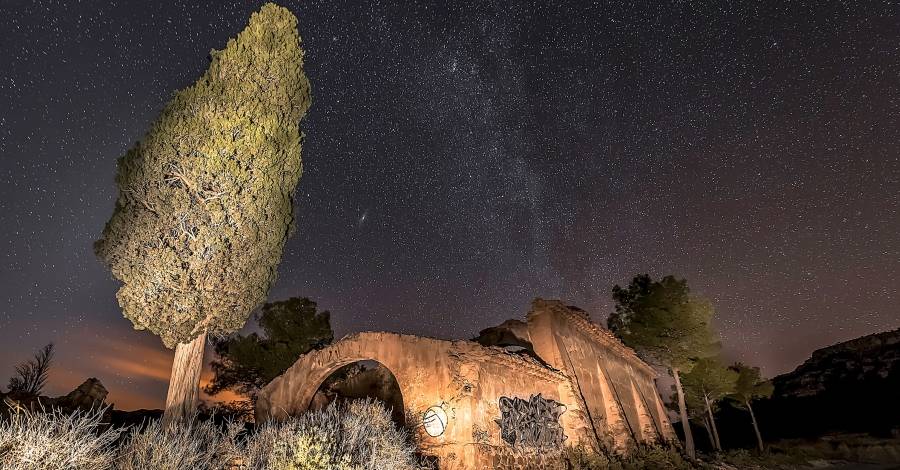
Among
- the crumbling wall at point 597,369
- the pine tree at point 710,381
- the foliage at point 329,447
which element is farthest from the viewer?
the pine tree at point 710,381

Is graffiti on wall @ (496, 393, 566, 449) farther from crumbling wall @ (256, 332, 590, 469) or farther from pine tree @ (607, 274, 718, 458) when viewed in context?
pine tree @ (607, 274, 718, 458)

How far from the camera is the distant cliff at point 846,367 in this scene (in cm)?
4800

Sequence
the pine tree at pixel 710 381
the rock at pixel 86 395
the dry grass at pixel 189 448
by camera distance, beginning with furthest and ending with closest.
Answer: the pine tree at pixel 710 381 → the rock at pixel 86 395 → the dry grass at pixel 189 448

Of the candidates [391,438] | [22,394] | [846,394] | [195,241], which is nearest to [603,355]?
[391,438]

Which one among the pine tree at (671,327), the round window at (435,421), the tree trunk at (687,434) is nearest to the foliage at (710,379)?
the pine tree at (671,327)

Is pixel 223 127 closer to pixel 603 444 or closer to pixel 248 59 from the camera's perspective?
pixel 248 59

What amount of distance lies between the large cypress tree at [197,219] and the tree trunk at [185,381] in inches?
1.0

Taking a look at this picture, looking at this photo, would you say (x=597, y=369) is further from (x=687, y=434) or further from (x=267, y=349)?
(x=267, y=349)

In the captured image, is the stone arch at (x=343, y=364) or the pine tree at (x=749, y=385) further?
the pine tree at (x=749, y=385)

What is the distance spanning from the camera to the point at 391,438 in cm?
915

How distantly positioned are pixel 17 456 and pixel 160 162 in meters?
8.06

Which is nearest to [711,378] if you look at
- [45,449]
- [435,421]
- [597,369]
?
[597,369]

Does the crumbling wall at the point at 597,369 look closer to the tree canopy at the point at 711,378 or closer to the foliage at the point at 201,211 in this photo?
the tree canopy at the point at 711,378

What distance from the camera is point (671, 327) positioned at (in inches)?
971
